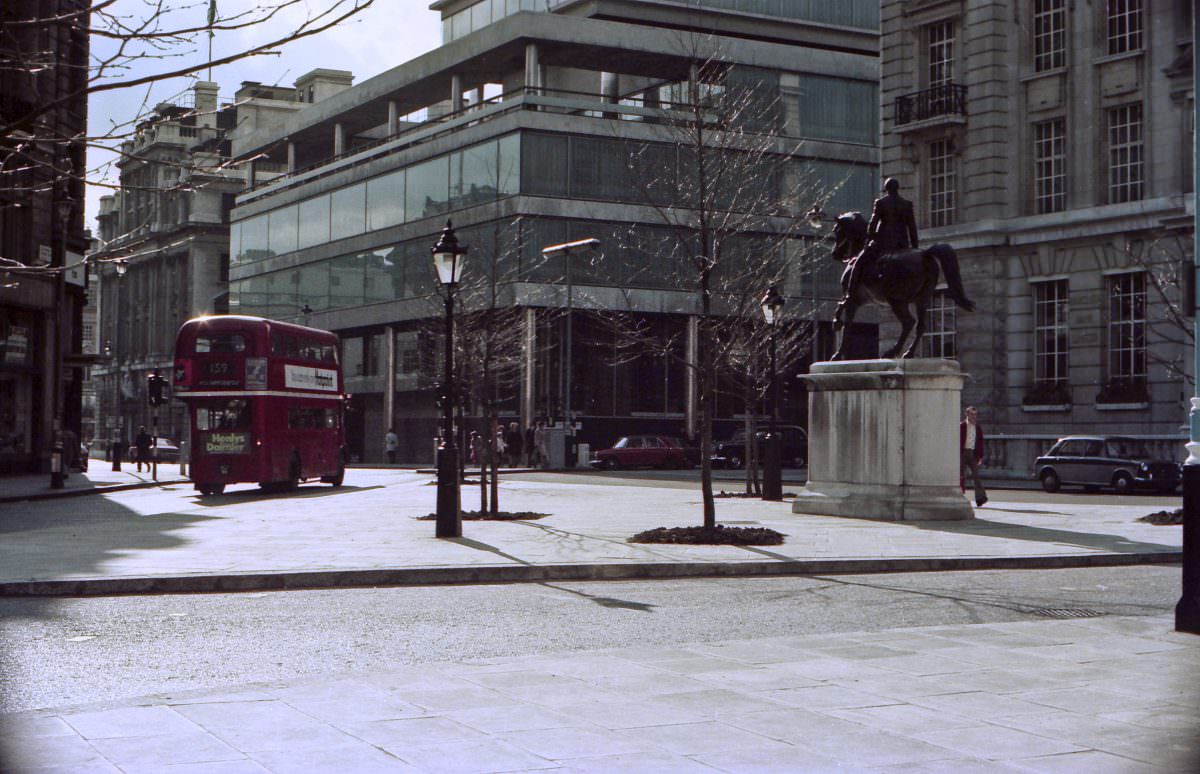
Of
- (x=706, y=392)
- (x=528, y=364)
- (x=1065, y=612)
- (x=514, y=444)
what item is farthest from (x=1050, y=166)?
(x=1065, y=612)

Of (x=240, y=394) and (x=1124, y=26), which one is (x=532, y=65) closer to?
(x=1124, y=26)

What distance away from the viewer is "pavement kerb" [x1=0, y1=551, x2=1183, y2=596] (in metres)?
12.1

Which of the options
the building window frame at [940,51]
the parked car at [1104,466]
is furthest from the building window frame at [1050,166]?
the parked car at [1104,466]

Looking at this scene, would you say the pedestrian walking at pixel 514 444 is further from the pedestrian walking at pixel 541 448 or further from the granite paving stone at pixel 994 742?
the granite paving stone at pixel 994 742

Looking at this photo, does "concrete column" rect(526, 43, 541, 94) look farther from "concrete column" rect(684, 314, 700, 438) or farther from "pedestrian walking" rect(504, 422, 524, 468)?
"pedestrian walking" rect(504, 422, 524, 468)

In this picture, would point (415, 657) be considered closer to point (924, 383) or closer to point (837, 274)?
point (924, 383)

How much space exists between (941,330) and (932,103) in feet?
22.7

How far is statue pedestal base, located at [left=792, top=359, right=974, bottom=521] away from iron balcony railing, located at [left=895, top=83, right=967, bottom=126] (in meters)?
22.9

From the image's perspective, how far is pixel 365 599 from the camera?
460 inches

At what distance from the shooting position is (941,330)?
42.3 m

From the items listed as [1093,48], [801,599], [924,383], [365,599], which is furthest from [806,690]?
[1093,48]

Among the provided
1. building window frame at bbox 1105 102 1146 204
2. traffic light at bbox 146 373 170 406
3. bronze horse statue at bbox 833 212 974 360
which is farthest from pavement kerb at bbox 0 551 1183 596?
traffic light at bbox 146 373 170 406

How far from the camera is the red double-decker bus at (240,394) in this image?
30.1m

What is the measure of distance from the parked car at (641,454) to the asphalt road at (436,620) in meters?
37.8
